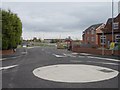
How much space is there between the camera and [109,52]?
2789 cm

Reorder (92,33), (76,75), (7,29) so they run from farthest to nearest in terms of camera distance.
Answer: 1. (92,33)
2. (7,29)
3. (76,75)

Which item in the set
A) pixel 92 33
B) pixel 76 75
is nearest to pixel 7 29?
pixel 76 75

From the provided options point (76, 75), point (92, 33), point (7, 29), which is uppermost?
point (92, 33)

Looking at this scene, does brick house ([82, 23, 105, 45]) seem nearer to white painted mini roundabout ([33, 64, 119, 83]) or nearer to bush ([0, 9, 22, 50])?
bush ([0, 9, 22, 50])

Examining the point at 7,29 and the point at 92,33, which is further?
the point at 92,33

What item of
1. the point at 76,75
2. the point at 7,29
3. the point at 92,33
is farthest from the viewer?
the point at 92,33

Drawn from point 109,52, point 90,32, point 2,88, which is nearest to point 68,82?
point 2,88

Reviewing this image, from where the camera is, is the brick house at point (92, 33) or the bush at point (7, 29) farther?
the brick house at point (92, 33)

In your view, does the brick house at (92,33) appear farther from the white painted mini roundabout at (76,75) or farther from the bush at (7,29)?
the white painted mini roundabout at (76,75)

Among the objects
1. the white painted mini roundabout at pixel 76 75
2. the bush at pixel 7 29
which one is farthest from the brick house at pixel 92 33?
the white painted mini roundabout at pixel 76 75

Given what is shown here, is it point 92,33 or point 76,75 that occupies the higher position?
point 92,33

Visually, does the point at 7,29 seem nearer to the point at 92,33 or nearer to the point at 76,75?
the point at 76,75

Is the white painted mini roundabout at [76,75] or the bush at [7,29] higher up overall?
the bush at [7,29]

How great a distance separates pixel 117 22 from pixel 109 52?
14627 millimetres
